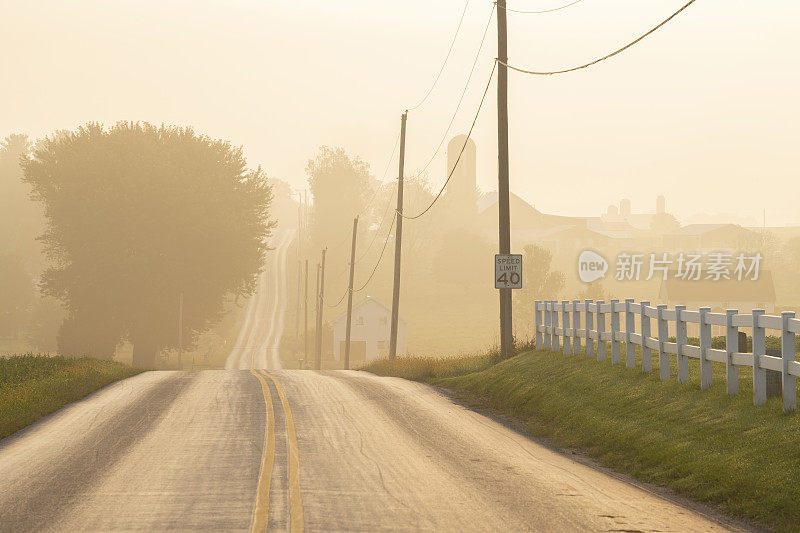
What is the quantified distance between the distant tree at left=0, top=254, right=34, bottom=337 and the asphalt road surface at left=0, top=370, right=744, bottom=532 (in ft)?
322

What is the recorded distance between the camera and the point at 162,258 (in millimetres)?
57094

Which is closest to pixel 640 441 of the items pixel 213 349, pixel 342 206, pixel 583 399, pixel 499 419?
pixel 583 399

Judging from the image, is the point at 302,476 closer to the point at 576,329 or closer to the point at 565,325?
the point at 576,329

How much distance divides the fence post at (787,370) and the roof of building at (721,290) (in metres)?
97.5

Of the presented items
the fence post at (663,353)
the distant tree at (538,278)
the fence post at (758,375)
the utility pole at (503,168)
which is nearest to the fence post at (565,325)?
the utility pole at (503,168)

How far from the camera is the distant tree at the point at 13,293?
108 meters

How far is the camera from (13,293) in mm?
109250

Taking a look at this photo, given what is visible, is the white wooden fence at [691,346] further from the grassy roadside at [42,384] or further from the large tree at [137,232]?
the large tree at [137,232]

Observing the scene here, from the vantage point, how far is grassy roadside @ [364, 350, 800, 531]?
10.1 m

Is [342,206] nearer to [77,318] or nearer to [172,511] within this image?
[77,318]

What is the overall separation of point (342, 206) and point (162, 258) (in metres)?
83.9

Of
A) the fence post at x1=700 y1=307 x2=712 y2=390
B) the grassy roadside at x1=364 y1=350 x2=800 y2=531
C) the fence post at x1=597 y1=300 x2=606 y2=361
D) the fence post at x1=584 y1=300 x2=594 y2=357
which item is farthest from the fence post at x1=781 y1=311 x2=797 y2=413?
the fence post at x1=584 y1=300 x2=594 y2=357

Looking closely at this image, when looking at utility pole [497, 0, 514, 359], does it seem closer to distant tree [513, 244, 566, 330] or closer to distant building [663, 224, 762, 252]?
distant tree [513, 244, 566, 330]

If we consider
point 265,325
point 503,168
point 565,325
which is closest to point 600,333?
point 565,325
